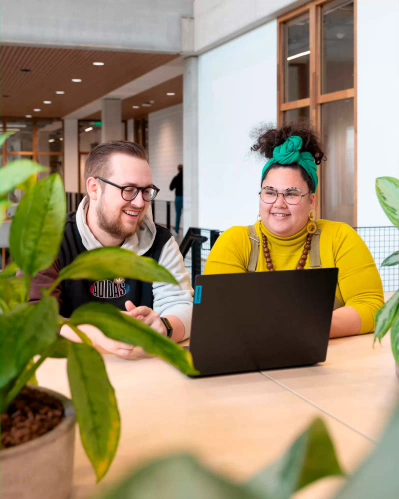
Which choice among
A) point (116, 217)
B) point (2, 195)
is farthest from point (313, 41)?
point (2, 195)

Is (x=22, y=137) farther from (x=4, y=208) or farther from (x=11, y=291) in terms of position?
(x=4, y=208)

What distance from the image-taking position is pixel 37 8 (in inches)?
364

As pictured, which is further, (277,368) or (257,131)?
(257,131)

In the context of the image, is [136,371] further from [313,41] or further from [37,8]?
[37,8]

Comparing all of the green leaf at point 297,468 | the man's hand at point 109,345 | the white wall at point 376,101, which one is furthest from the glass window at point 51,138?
the green leaf at point 297,468

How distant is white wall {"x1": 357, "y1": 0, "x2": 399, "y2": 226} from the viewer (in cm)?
598

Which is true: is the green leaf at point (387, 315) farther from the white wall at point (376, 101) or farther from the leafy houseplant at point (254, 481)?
the white wall at point (376, 101)

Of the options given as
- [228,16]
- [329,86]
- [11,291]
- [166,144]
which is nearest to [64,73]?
[228,16]

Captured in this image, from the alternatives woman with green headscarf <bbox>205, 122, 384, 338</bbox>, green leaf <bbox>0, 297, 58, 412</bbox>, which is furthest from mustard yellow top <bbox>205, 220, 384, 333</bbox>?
green leaf <bbox>0, 297, 58, 412</bbox>

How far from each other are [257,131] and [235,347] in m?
1.42

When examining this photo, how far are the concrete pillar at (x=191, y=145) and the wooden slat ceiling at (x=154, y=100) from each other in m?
3.30

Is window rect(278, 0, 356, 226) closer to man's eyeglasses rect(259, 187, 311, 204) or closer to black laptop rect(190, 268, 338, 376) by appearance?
man's eyeglasses rect(259, 187, 311, 204)

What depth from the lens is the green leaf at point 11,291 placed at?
887 mm

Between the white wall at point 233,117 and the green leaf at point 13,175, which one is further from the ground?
the white wall at point 233,117
